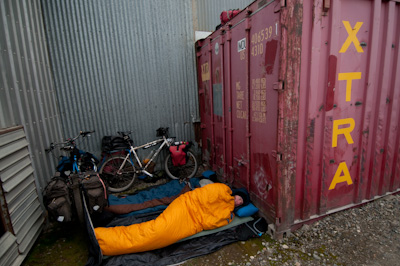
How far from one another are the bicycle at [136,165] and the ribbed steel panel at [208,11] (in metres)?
2.84

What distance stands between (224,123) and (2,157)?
11.2 feet

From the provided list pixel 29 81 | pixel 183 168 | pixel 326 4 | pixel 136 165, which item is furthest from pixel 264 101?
pixel 29 81

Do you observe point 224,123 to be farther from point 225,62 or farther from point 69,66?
point 69,66

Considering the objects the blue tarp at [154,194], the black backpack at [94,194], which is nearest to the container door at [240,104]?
the blue tarp at [154,194]

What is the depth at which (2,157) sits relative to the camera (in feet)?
8.50

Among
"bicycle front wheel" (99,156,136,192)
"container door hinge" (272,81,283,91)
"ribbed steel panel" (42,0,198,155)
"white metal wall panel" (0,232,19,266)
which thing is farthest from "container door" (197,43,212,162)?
"white metal wall panel" (0,232,19,266)

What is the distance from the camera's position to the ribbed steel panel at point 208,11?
5.34m

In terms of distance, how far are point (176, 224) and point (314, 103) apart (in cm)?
247

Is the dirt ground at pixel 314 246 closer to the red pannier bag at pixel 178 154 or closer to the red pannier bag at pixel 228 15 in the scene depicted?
the red pannier bag at pixel 178 154

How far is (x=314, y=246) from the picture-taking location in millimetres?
2836

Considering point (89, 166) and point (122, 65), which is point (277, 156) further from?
point (122, 65)

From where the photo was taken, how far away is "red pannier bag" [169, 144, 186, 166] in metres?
4.91

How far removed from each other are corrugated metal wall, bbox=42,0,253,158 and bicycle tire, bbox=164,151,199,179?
2.33 ft

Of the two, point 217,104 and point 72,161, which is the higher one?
point 217,104
